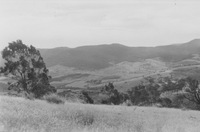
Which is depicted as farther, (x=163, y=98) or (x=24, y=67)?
(x=163, y=98)

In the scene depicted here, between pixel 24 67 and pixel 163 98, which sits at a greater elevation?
pixel 24 67

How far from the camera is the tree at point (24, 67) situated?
41.9 meters

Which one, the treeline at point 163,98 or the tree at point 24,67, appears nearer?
the tree at point 24,67

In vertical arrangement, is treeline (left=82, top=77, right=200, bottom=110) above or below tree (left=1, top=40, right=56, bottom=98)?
below

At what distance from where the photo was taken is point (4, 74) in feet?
141

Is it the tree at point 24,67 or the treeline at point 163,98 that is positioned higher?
the tree at point 24,67

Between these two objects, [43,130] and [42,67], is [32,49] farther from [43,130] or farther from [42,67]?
[43,130]

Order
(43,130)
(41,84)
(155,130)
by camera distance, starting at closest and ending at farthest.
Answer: (43,130) < (155,130) < (41,84)

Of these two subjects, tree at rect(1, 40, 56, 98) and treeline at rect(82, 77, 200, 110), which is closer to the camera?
tree at rect(1, 40, 56, 98)

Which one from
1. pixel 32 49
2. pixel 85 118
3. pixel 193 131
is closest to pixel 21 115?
pixel 85 118

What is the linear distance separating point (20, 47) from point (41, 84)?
7.34 m

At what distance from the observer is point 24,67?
138 feet

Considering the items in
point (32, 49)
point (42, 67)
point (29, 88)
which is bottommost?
point (29, 88)

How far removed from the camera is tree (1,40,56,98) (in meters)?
41.9
